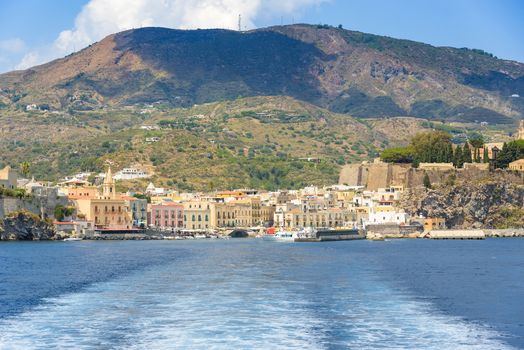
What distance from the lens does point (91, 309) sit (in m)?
40.6

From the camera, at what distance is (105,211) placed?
122938mm

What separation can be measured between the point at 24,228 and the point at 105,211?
18489 mm

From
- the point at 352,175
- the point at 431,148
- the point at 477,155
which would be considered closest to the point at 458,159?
the point at 477,155

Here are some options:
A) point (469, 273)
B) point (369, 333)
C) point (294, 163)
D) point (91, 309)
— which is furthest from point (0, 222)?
point (294, 163)

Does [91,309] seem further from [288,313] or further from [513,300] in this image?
[513,300]

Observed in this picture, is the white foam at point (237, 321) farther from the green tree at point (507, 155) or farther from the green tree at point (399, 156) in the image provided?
the green tree at point (399, 156)

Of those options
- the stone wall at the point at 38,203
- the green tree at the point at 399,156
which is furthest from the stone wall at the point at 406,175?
the stone wall at the point at 38,203

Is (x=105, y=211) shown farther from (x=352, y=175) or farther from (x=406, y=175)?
(x=352, y=175)

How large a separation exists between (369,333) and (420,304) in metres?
7.98

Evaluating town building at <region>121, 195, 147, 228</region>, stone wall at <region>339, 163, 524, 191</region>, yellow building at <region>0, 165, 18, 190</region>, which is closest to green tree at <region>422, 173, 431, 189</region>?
stone wall at <region>339, 163, 524, 191</region>

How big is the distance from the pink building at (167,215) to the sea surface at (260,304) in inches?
2419

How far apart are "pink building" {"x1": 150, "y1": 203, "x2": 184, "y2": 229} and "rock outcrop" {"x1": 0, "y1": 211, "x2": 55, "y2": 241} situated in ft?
83.1

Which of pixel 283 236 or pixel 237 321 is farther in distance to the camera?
pixel 283 236

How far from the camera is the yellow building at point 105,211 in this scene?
398ft
